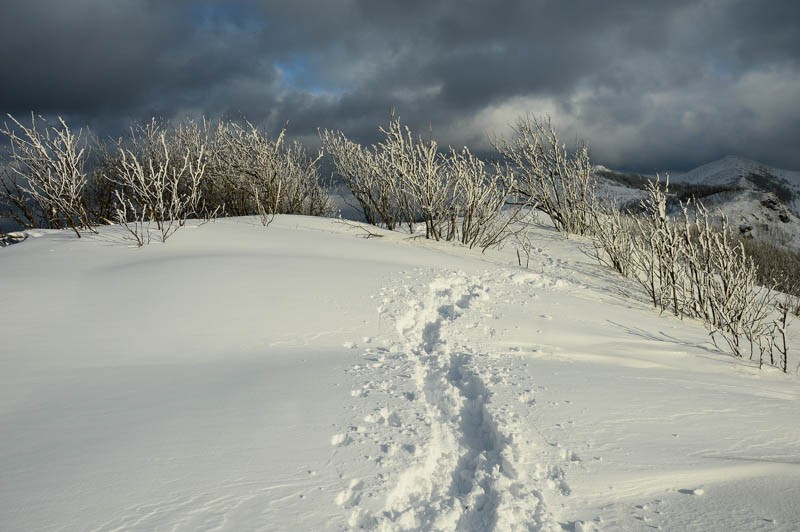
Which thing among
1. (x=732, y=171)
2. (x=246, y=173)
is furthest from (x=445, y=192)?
(x=732, y=171)

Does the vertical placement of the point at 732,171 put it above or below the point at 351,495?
above

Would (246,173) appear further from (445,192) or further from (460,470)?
(460,470)

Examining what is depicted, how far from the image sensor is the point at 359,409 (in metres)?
2.32

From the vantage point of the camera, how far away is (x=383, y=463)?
1.93 meters

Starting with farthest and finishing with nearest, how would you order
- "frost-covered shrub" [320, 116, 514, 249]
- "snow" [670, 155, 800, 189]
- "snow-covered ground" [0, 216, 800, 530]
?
"snow" [670, 155, 800, 189] → "frost-covered shrub" [320, 116, 514, 249] → "snow-covered ground" [0, 216, 800, 530]

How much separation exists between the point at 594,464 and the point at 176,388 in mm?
2038

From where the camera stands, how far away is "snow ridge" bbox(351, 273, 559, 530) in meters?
1.69

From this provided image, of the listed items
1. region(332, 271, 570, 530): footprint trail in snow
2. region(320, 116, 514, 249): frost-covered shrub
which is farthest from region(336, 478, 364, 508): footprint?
region(320, 116, 514, 249): frost-covered shrub

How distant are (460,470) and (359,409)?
571mm

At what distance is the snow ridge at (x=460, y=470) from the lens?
1.69 meters

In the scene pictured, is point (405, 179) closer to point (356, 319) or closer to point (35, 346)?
point (356, 319)

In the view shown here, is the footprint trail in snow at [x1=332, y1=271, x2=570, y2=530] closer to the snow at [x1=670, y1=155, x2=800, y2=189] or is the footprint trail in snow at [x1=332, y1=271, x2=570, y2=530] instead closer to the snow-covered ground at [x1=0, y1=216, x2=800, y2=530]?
the snow-covered ground at [x1=0, y1=216, x2=800, y2=530]

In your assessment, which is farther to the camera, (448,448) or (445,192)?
(445,192)

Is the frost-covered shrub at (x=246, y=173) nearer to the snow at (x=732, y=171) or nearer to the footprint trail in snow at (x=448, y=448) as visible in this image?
the footprint trail in snow at (x=448, y=448)
